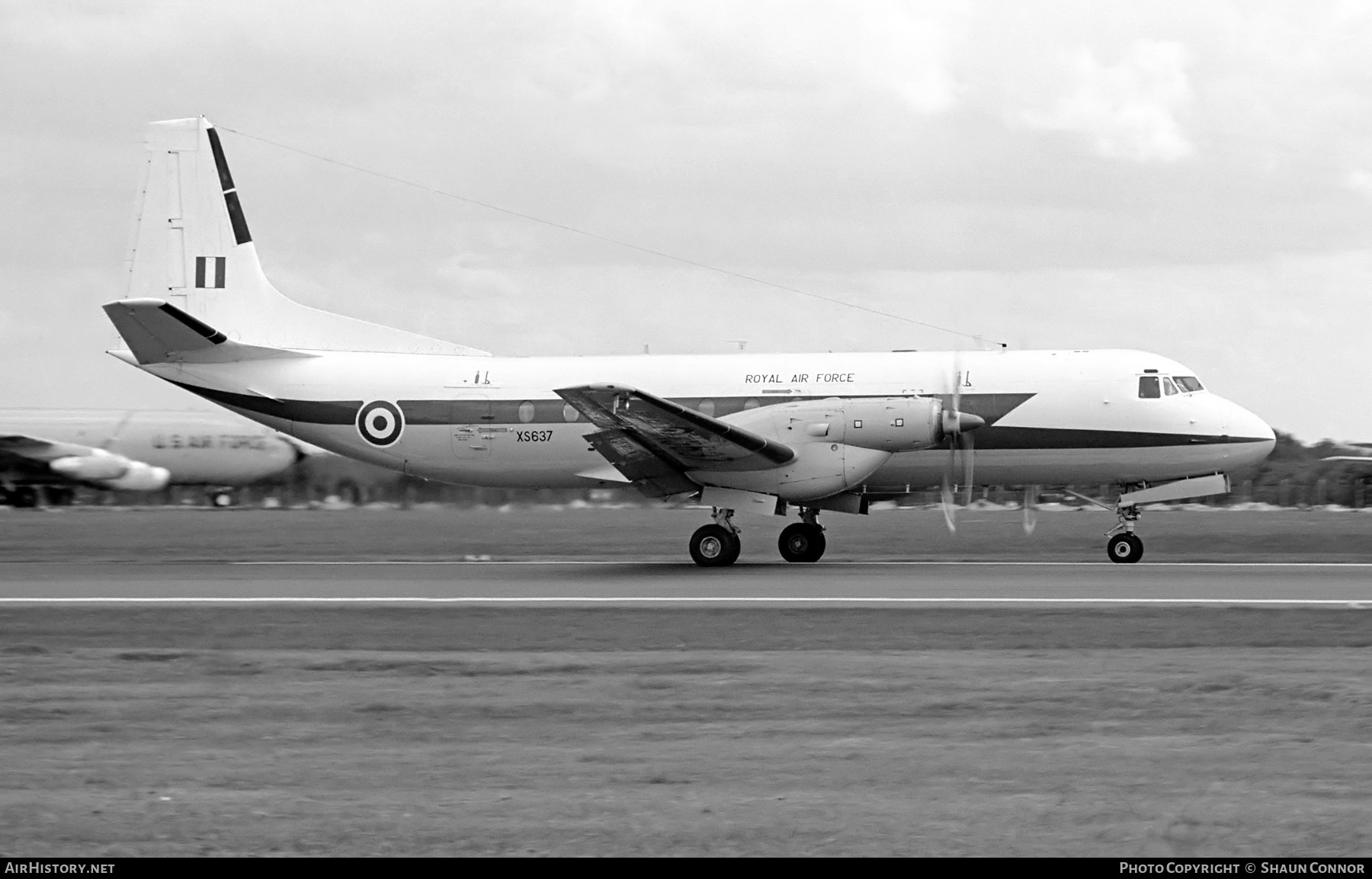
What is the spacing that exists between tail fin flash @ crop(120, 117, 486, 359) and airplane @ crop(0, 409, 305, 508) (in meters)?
22.6

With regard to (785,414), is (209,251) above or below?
above

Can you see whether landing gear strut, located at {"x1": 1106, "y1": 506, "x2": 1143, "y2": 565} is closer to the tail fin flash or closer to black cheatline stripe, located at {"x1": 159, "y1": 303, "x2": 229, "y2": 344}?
the tail fin flash

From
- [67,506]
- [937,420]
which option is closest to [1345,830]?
[937,420]

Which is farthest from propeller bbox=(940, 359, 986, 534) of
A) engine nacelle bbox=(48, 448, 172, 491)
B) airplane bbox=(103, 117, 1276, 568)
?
engine nacelle bbox=(48, 448, 172, 491)

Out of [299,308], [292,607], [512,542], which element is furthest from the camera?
[512,542]

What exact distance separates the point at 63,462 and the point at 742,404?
114ft

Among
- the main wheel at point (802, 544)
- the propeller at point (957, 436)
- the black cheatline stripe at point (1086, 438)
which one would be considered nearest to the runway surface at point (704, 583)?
the main wheel at point (802, 544)

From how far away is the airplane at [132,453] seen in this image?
162 feet

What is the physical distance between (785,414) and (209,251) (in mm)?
11830

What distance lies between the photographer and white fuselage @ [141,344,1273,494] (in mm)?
22688

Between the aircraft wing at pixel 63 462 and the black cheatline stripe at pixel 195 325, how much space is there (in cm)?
2754

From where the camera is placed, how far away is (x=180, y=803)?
24.5 ft

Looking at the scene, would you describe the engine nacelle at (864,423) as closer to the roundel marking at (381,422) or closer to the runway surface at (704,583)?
the runway surface at (704,583)

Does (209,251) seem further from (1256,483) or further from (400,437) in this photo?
(1256,483)
